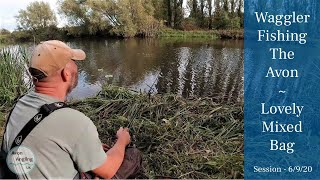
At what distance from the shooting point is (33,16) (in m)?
28.0

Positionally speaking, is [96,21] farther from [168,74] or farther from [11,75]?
[11,75]

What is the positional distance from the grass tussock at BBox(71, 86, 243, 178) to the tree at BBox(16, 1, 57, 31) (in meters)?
24.5

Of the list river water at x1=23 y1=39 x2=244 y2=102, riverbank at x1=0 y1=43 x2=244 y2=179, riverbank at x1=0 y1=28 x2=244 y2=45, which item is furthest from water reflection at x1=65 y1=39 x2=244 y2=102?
riverbank at x1=0 y1=28 x2=244 y2=45

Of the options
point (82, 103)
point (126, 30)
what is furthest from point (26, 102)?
point (126, 30)

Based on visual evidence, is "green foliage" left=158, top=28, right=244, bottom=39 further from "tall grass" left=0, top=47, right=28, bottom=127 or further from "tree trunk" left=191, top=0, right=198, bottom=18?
"tall grass" left=0, top=47, right=28, bottom=127

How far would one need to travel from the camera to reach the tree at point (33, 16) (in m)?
27.7

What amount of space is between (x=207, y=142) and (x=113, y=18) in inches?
1101

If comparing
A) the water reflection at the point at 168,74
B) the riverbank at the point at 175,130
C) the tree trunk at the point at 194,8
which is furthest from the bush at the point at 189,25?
the riverbank at the point at 175,130

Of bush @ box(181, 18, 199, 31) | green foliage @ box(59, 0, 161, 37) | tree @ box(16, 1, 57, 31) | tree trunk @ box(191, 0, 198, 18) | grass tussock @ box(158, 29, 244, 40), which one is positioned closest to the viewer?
tree @ box(16, 1, 57, 31)

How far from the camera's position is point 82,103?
570 cm

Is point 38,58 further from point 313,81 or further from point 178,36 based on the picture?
point 178,36

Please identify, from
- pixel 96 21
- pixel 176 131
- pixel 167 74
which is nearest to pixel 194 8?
pixel 96 21

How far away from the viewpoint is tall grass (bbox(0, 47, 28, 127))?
20.5ft

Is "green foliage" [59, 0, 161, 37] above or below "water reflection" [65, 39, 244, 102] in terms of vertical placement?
above
